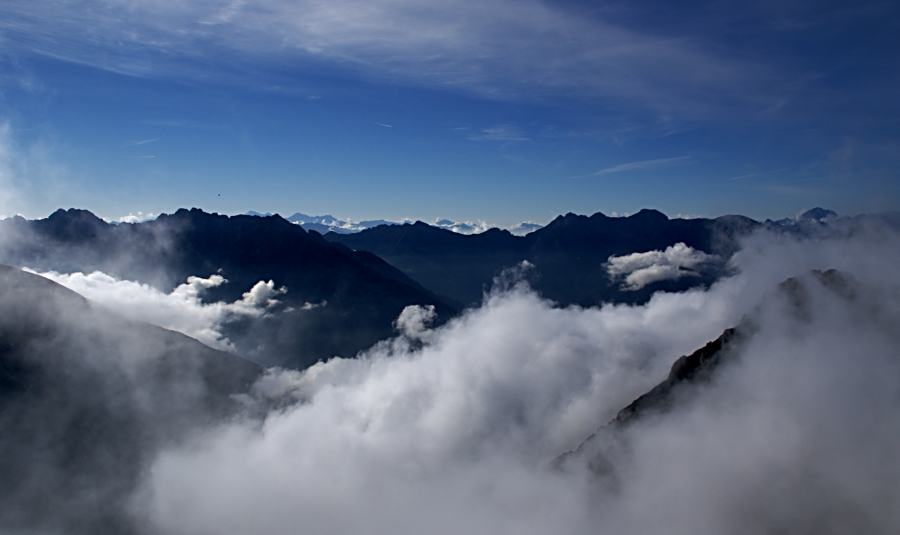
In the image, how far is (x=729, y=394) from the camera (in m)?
154

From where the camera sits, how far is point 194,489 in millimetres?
197125

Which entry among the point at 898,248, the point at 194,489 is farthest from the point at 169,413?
the point at 898,248

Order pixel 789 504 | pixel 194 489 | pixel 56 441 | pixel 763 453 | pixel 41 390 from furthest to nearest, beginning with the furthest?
pixel 194 489 → pixel 41 390 → pixel 56 441 → pixel 763 453 → pixel 789 504

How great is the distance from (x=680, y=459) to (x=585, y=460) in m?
33.8

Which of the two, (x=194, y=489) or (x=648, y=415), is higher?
(x=648, y=415)

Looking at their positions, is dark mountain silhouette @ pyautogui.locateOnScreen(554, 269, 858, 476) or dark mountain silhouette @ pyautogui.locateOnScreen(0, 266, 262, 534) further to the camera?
dark mountain silhouette @ pyautogui.locateOnScreen(554, 269, 858, 476)

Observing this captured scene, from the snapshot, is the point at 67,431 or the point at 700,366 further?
the point at 700,366

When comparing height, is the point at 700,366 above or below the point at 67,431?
above

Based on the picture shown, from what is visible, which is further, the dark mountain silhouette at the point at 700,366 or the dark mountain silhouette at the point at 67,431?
the dark mountain silhouette at the point at 700,366

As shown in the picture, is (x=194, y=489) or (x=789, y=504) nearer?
(x=789, y=504)

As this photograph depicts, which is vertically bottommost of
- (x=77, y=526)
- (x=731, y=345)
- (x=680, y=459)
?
→ (x=77, y=526)

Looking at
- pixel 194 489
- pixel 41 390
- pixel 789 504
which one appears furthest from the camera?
pixel 194 489

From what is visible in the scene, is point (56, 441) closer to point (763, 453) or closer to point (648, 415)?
point (648, 415)

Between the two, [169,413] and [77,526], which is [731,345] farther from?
[169,413]
